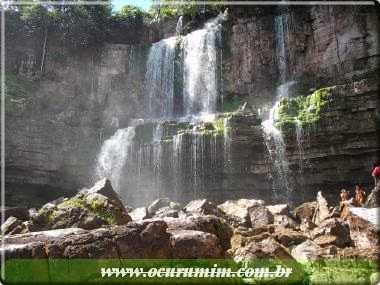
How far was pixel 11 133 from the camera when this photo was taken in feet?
75.7

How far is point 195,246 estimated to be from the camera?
6.81m

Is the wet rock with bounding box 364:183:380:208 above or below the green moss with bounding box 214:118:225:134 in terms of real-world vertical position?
below

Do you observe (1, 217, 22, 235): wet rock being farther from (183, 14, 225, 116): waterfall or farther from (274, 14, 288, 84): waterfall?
(274, 14, 288, 84): waterfall

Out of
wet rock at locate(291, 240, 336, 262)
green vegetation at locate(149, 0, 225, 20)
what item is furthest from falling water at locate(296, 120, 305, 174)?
green vegetation at locate(149, 0, 225, 20)

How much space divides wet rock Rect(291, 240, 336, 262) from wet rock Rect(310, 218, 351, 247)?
2.53ft

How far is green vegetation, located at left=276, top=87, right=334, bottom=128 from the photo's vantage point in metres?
18.9

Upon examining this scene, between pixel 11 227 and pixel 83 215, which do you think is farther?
pixel 11 227

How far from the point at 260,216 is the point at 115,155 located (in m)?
12.4

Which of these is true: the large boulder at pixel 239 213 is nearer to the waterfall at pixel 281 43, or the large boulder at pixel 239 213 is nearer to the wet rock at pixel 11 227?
the wet rock at pixel 11 227

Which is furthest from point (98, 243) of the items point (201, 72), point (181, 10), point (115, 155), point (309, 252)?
point (181, 10)

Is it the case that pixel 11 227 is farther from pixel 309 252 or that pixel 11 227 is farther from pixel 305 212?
pixel 305 212

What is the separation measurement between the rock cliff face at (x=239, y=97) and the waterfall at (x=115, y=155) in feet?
3.25

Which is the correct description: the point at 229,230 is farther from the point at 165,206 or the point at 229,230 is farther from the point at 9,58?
the point at 9,58

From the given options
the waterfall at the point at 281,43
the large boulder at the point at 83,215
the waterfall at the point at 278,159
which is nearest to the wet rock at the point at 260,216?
the large boulder at the point at 83,215
